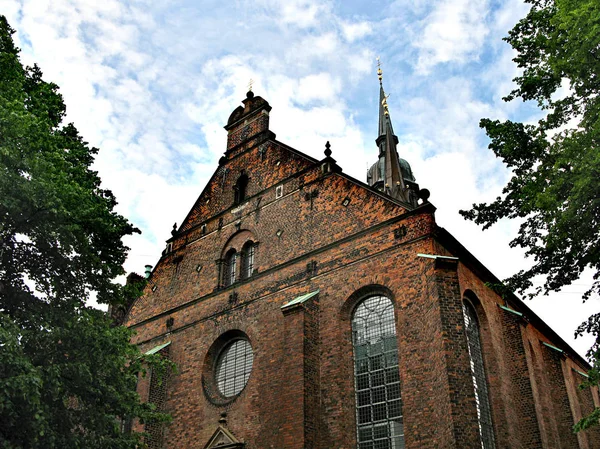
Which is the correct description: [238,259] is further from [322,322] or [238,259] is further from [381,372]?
[381,372]

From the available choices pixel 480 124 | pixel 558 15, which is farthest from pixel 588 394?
pixel 558 15

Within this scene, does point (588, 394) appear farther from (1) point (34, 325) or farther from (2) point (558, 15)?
(1) point (34, 325)

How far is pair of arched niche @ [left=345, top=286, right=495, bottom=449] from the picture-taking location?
1356 centimetres

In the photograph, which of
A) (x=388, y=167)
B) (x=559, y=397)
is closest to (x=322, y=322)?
(x=559, y=397)

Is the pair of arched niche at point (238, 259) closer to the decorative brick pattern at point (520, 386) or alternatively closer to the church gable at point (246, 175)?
the church gable at point (246, 175)

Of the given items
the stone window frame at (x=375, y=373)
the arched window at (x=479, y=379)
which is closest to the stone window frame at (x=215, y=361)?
the stone window frame at (x=375, y=373)

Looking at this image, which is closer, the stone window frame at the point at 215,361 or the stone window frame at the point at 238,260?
the stone window frame at the point at 215,361

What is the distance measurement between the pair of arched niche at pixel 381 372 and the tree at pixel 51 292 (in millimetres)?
4989

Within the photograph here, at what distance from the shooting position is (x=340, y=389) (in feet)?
46.9

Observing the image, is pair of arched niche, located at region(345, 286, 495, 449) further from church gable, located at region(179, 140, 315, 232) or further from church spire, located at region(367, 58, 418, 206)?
church spire, located at region(367, 58, 418, 206)

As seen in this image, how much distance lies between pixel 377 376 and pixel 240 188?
9183mm

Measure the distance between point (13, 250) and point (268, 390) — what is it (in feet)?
24.6

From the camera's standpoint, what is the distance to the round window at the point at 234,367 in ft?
55.8

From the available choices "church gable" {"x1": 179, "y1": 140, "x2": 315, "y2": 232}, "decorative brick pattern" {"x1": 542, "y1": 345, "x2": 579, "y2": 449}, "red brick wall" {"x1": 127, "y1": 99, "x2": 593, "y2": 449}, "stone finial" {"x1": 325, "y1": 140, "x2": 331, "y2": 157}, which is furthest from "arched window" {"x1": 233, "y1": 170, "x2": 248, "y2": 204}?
"decorative brick pattern" {"x1": 542, "y1": 345, "x2": 579, "y2": 449}
